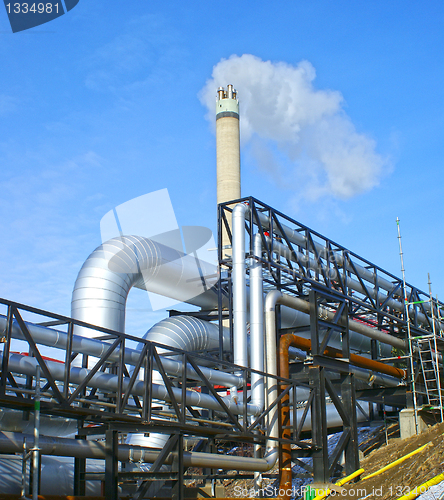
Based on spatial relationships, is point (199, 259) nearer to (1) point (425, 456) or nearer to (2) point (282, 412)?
(2) point (282, 412)

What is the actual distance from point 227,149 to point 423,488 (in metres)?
32.4

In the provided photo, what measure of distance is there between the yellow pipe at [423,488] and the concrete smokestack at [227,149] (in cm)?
2894

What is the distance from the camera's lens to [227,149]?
4034 cm

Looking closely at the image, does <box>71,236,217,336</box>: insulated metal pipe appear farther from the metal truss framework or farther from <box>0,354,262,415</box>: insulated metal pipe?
<box>0,354,262,415</box>: insulated metal pipe

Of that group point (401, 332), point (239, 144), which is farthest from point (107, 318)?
point (239, 144)

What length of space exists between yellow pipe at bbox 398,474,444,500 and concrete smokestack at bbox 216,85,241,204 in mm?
28944

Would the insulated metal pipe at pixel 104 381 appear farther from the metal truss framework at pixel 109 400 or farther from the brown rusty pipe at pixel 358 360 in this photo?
the brown rusty pipe at pixel 358 360

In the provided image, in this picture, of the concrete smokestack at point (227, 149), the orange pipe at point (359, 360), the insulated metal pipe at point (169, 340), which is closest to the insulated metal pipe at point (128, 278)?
the insulated metal pipe at point (169, 340)

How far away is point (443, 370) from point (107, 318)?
550 inches

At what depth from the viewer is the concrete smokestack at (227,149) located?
3941cm

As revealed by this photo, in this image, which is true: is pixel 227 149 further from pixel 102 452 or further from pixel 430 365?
pixel 102 452

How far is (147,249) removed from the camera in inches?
679

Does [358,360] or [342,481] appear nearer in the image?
[342,481]

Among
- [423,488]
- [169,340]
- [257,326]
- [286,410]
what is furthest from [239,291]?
[423,488]
